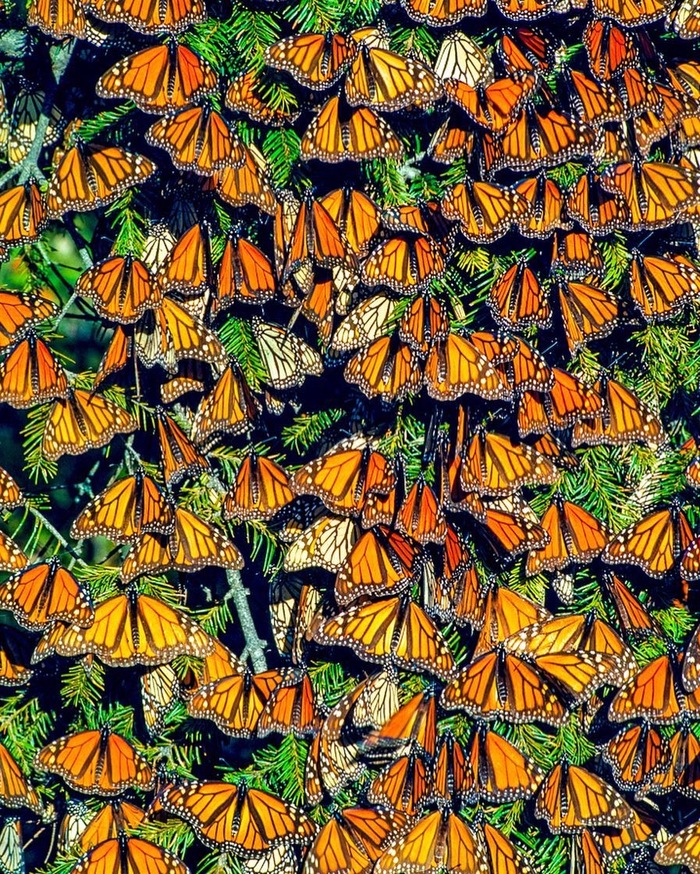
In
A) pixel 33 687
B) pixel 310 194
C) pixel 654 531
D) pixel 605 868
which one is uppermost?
pixel 310 194

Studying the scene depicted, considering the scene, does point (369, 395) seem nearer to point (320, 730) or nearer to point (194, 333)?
point (194, 333)

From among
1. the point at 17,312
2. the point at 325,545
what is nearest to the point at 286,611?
the point at 325,545

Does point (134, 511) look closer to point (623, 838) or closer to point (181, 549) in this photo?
point (181, 549)

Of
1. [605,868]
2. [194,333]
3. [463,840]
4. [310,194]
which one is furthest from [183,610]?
[605,868]

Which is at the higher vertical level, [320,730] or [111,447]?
[111,447]

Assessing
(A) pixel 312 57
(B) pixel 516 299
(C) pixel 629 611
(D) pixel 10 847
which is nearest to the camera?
(A) pixel 312 57

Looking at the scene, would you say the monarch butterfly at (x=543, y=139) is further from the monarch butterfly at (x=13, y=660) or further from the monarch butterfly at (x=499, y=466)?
the monarch butterfly at (x=13, y=660)

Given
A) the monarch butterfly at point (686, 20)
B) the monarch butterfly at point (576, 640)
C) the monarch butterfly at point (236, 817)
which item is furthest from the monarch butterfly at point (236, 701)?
the monarch butterfly at point (686, 20)

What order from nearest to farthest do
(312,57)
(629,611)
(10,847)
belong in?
1. (312,57)
2. (629,611)
3. (10,847)
